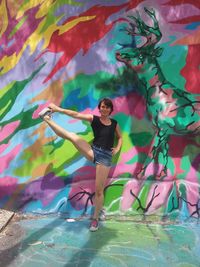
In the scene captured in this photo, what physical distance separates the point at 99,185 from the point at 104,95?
1114 millimetres

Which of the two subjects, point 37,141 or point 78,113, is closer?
point 78,113

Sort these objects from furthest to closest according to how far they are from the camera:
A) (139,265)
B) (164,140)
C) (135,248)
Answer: (164,140) → (135,248) → (139,265)

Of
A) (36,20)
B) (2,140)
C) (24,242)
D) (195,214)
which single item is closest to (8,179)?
(2,140)

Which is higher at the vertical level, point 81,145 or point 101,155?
point 81,145

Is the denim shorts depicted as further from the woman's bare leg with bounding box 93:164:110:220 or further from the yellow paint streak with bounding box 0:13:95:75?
the yellow paint streak with bounding box 0:13:95:75

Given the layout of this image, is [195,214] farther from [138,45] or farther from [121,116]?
[138,45]

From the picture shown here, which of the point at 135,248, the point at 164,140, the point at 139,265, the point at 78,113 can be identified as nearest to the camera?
the point at 139,265

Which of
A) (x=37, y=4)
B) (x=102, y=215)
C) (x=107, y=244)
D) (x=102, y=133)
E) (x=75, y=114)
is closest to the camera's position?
(x=107, y=244)

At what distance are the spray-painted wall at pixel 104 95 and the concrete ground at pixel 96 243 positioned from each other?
0.26 meters

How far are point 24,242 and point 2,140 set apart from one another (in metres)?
1.42

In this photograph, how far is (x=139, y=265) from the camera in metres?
4.22

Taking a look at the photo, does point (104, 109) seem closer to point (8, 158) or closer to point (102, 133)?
point (102, 133)

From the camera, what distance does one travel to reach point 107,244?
4.68 metres

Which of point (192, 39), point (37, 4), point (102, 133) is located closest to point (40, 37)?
point (37, 4)
